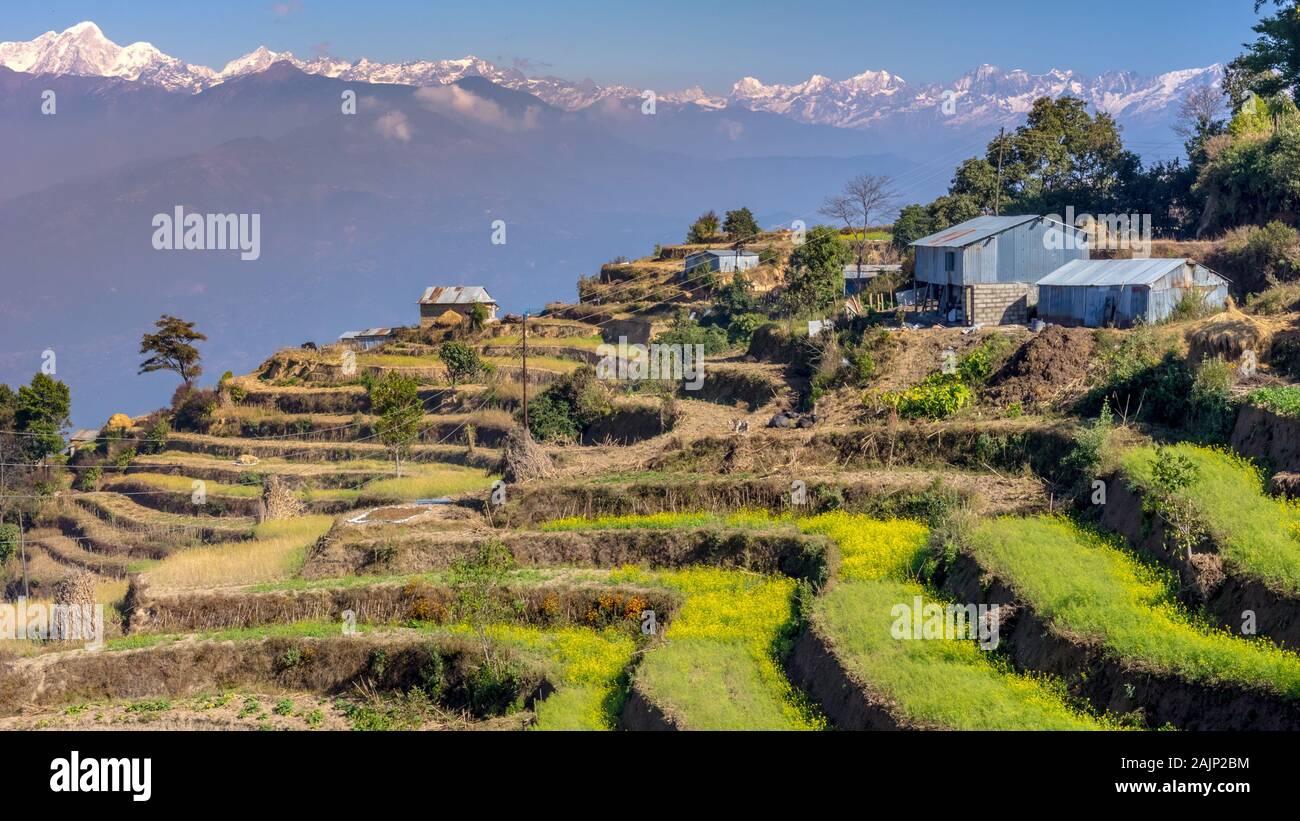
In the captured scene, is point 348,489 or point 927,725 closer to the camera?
point 927,725

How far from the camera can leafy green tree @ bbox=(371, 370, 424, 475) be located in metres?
65.0

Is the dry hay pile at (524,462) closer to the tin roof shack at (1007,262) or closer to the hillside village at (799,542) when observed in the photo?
the hillside village at (799,542)

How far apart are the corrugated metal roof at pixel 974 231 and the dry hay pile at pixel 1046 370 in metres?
10.4

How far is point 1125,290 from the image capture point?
40719mm

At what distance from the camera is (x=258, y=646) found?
31.5 m

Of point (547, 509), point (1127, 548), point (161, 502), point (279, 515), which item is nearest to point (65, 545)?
point (161, 502)

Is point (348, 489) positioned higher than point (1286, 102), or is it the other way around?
point (1286, 102)

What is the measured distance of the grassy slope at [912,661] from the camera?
18.8 m

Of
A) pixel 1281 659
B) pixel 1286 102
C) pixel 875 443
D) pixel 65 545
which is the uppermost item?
pixel 1286 102

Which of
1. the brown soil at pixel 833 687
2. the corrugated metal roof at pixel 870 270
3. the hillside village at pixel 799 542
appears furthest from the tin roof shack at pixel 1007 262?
the brown soil at pixel 833 687

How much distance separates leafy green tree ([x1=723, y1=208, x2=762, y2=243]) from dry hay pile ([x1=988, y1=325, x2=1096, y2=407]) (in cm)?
6315

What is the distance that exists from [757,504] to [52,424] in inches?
2509

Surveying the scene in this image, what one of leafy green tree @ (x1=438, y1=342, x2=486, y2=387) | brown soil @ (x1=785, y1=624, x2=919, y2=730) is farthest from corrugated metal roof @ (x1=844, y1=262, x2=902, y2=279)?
brown soil @ (x1=785, y1=624, x2=919, y2=730)

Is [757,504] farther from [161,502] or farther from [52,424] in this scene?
[52,424]
